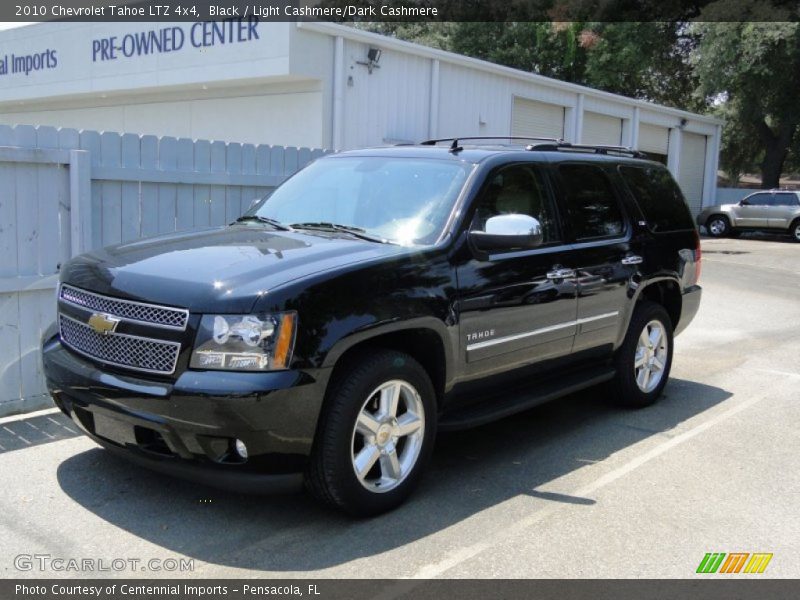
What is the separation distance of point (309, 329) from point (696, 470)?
2.82m

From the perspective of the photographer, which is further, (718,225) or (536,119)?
(718,225)

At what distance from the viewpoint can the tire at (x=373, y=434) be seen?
385cm

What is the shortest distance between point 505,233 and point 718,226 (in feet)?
86.9

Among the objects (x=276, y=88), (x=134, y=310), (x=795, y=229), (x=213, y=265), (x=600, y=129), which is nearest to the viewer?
(x=134, y=310)

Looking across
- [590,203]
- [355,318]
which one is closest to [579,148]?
[590,203]

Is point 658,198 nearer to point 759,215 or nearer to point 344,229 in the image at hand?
point 344,229

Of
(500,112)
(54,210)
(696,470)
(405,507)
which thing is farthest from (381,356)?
(500,112)

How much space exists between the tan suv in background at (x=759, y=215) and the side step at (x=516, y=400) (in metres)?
23.8

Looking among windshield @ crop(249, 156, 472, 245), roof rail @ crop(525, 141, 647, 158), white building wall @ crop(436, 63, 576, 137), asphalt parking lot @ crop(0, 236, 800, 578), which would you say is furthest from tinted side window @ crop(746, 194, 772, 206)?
windshield @ crop(249, 156, 472, 245)

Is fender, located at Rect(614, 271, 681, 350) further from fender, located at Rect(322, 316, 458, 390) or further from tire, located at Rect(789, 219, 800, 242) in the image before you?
tire, located at Rect(789, 219, 800, 242)

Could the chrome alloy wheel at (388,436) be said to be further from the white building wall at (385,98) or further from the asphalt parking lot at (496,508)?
the white building wall at (385,98)

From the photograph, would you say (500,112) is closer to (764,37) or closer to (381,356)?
(764,37)

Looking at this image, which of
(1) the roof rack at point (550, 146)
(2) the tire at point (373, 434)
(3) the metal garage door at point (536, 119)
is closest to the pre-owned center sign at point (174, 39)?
→ (3) the metal garage door at point (536, 119)

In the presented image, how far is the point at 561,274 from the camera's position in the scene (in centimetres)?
522
